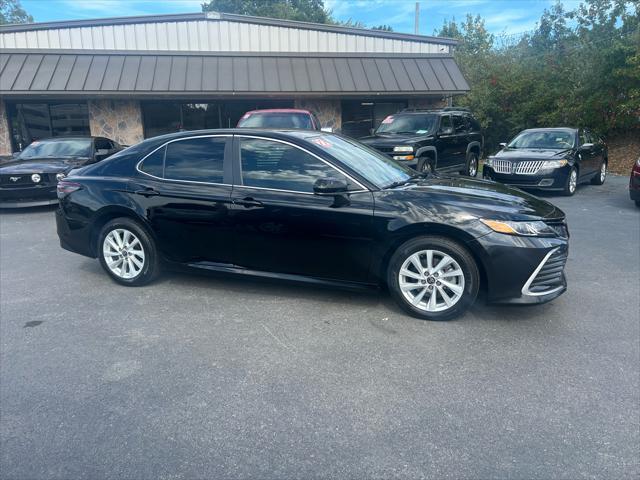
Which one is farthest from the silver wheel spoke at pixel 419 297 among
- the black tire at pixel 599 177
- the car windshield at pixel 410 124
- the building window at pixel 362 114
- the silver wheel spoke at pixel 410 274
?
the building window at pixel 362 114

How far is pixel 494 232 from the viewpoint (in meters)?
4.08

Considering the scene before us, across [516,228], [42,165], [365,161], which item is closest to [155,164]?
[365,161]

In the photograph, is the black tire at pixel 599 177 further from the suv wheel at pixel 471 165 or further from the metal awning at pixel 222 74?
the metal awning at pixel 222 74

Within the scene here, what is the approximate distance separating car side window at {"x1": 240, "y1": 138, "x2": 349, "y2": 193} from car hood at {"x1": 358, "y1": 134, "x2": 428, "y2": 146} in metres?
6.11

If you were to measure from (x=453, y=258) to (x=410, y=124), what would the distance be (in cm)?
831

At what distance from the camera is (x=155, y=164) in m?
5.21

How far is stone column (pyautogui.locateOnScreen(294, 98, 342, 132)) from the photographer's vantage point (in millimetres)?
17734

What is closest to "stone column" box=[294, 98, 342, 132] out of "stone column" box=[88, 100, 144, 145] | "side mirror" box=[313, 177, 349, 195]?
"stone column" box=[88, 100, 144, 145]

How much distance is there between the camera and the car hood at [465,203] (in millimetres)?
4168

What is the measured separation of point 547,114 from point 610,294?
51.9ft

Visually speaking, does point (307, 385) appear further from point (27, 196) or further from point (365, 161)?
point (27, 196)

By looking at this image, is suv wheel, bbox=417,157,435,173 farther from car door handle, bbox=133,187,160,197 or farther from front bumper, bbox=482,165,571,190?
car door handle, bbox=133,187,160,197

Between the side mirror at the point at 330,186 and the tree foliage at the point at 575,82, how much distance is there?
51.0 feet

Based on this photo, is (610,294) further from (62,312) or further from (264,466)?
(62,312)
